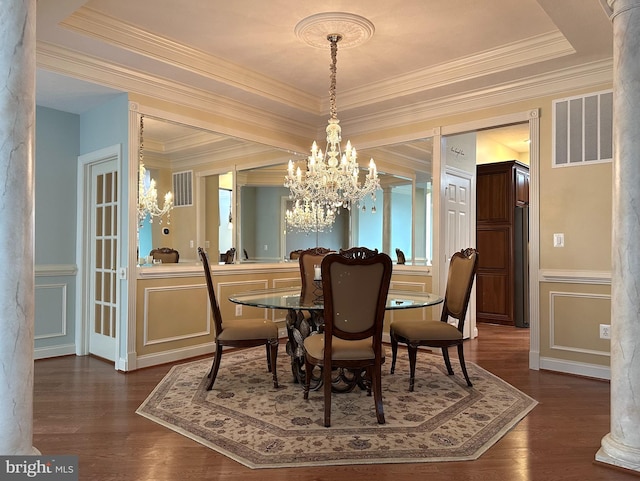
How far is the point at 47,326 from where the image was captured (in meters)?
4.50

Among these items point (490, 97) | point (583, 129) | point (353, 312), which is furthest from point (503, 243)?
point (353, 312)

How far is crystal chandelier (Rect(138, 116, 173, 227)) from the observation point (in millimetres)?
4152

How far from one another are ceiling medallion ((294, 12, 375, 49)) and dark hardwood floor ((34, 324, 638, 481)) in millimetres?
3064

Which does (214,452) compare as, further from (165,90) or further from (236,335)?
(165,90)

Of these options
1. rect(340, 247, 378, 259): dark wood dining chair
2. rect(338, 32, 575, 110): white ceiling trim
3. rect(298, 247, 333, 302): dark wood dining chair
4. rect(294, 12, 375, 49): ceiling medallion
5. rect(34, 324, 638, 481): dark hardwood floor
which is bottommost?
rect(34, 324, 638, 481): dark hardwood floor

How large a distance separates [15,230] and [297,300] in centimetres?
189

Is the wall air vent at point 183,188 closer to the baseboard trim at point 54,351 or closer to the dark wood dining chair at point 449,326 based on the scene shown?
the baseboard trim at point 54,351

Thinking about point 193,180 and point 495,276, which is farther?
point 495,276

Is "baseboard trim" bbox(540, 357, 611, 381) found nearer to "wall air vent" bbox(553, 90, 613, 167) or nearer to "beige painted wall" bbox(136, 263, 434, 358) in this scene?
"beige painted wall" bbox(136, 263, 434, 358)

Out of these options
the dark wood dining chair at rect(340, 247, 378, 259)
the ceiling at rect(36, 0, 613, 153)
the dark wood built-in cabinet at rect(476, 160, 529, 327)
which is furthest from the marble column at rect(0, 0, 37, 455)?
the dark wood built-in cabinet at rect(476, 160, 529, 327)

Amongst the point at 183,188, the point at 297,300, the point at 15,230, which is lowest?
the point at 297,300

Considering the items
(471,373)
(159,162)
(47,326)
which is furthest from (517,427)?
(47,326)

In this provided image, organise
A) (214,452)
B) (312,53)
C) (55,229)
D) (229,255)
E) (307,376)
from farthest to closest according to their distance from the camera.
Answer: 1. (229,255)
2. (55,229)
3. (312,53)
4. (307,376)
5. (214,452)

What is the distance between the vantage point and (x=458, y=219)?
5.39 metres
